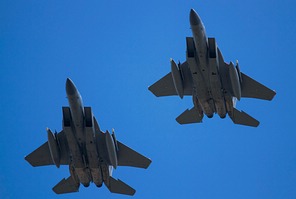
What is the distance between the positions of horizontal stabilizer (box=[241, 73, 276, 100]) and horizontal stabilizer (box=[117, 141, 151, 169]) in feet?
21.4

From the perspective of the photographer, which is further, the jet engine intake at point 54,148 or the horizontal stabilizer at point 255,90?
the horizontal stabilizer at point 255,90

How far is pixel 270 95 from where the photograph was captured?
121 ft

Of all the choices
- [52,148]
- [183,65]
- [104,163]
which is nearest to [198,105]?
[183,65]

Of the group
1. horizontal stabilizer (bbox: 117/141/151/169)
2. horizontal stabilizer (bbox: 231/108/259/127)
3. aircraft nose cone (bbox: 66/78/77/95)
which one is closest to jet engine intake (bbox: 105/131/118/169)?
horizontal stabilizer (bbox: 117/141/151/169)

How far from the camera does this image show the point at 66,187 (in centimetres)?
3766

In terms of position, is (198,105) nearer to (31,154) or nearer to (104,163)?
(104,163)

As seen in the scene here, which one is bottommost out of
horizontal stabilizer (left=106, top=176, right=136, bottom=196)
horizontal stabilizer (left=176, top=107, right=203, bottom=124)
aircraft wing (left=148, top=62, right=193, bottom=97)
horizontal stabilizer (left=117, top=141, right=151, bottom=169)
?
horizontal stabilizer (left=106, top=176, right=136, bottom=196)

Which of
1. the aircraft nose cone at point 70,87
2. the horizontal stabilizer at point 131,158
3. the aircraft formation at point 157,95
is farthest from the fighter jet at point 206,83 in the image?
the aircraft nose cone at point 70,87

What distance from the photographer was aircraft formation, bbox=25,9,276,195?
33938 millimetres

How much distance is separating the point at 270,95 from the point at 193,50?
18.8 feet

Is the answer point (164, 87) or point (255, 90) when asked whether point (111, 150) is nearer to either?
point (164, 87)

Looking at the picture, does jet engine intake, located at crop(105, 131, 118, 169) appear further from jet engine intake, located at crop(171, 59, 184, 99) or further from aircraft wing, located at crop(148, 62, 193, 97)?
aircraft wing, located at crop(148, 62, 193, 97)

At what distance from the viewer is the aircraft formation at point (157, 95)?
33.9 meters

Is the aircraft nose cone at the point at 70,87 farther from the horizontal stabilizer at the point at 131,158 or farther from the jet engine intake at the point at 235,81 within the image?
the jet engine intake at the point at 235,81
